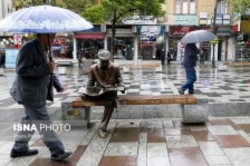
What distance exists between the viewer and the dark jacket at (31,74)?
4.04m

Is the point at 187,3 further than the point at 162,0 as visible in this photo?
Yes

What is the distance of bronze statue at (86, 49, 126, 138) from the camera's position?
5.69m

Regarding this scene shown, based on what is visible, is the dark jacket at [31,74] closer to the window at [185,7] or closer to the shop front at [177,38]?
the shop front at [177,38]

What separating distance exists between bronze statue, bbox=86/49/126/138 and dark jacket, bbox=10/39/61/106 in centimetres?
156

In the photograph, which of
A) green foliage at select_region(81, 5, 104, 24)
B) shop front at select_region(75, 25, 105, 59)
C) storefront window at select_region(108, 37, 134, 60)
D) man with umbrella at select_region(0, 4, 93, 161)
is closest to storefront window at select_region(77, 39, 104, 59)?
shop front at select_region(75, 25, 105, 59)

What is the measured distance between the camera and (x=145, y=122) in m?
6.61

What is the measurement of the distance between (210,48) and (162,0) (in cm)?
1325

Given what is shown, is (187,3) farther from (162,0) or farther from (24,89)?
(24,89)

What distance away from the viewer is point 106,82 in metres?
5.82

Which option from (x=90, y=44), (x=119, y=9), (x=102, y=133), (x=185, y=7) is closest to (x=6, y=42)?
(x=90, y=44)

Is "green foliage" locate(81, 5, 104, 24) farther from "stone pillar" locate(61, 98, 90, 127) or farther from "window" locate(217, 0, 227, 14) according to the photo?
"stone pillar" locate(61, 98, 90, 127)

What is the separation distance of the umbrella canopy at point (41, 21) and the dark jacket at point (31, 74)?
27cm

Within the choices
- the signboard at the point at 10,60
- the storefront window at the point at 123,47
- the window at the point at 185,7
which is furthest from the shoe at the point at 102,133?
the storefront window at the point at 123,47

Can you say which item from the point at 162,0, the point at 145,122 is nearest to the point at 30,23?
the point at 145,122
